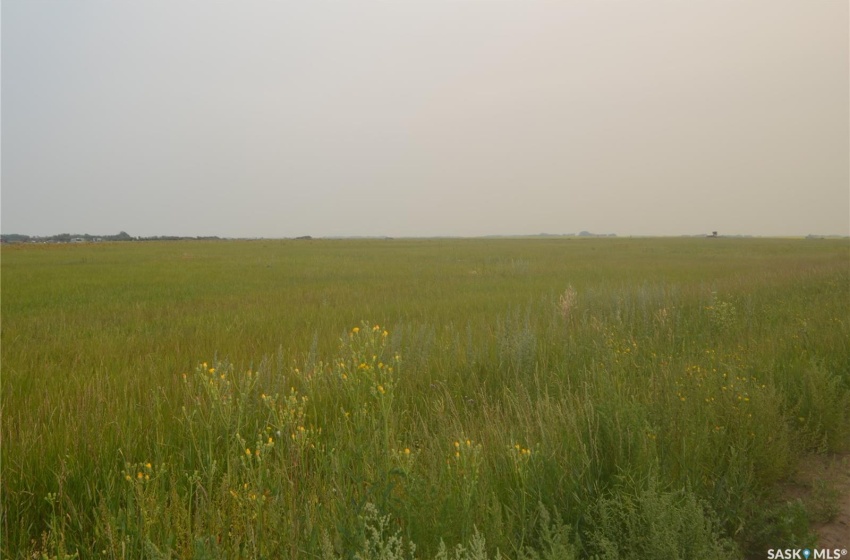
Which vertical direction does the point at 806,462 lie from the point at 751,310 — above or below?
below

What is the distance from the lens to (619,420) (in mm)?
3045

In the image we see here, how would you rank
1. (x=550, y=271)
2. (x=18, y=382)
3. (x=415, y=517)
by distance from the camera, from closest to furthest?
(x=415, y=517) < (x=18, y=382) < (x=550, y=271)

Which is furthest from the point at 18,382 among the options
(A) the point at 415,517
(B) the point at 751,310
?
(B) the point at 751,310

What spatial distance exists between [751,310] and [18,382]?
9656 mm

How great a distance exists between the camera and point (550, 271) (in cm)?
1802

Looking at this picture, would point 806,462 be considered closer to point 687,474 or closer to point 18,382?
point 687,474

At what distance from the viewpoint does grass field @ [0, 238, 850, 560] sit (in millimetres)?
2301

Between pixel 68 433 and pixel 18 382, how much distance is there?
221 cm

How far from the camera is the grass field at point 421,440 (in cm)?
230

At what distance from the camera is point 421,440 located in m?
3.37

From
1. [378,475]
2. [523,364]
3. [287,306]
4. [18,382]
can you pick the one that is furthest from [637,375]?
[287,306]

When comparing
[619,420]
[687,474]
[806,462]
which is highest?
[619,420]

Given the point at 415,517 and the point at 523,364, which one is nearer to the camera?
the point at 415,517

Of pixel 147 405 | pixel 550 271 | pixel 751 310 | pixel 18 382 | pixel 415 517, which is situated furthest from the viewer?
pixel 550 271
